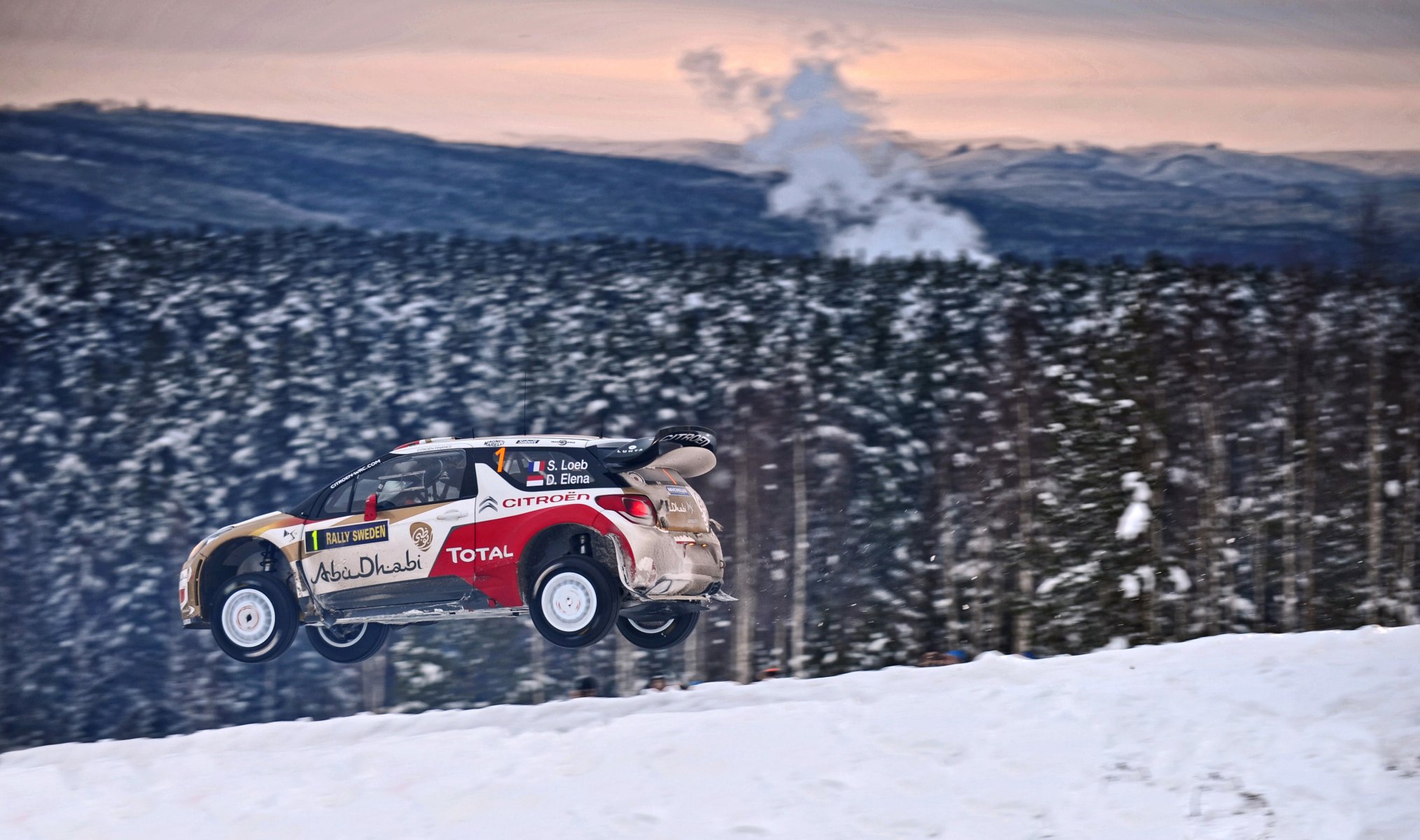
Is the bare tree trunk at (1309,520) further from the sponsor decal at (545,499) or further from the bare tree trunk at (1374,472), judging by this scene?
the sponsor decal at (545,499)

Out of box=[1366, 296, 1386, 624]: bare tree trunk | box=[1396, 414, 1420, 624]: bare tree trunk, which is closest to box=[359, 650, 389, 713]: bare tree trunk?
box=[1366, 296, 1386, 624]: bare tree trunk

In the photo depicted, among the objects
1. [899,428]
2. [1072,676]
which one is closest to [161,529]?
[899,428]

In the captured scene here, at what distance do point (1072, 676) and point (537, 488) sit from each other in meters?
3.97

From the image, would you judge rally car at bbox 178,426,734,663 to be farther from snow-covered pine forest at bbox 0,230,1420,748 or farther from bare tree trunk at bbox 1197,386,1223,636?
bare tree trunk at bbox 1197,386,1223,636

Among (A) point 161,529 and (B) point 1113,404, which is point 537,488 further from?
(B) point 1113,404

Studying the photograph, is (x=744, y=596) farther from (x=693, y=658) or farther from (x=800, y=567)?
(x=693, y=658)

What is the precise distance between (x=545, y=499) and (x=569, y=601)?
73 cm

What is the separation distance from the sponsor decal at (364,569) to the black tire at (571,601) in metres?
0.89

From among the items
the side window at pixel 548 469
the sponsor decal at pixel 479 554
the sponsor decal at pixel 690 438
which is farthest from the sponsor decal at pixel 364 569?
the sponsor decal at pixel 690 438

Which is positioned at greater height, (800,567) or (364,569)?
(364,569)

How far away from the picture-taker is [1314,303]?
2923 centimetres

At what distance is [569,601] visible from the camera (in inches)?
324

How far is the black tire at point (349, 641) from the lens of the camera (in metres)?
9.20

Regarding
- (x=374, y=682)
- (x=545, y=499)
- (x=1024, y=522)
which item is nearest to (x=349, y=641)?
(x=545, y=499)
